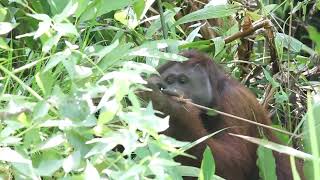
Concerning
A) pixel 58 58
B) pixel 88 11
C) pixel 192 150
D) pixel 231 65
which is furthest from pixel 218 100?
pixel 58 58

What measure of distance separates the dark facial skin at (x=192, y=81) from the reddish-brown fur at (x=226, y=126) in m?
0.02

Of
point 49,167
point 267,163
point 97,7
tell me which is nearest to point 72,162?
point 49,167

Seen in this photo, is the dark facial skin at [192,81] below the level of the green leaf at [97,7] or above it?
below

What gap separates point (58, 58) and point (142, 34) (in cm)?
122

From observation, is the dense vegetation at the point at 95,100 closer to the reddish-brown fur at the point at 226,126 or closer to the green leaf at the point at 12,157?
the green leaf at the point at 12,157

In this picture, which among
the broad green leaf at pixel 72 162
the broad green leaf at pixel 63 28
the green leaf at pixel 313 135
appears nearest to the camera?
the green leaf at pixel 313 135

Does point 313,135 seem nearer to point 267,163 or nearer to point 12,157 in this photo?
point 12,157

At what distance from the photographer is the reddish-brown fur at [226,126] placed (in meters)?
2.39

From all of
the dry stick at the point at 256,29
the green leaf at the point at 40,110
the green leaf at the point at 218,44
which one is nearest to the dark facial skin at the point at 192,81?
the green leaf at the point at 218,44

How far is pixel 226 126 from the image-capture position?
8.74ft

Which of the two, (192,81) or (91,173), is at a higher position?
(91,173)

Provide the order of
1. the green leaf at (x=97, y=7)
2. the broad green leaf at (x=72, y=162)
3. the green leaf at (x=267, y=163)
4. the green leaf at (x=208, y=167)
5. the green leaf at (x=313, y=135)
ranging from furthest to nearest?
the green leaf at (x=267, y=163), the green leaf at (x=97, y=7), the green leaf at (x=208, y=167), the broad green leaf at (x=72, y=162), the green leaf at (x=313, y=135)

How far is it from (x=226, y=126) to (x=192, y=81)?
0.70 feet

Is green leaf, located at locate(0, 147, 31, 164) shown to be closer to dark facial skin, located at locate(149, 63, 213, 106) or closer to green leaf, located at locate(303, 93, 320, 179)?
green leaf, located at locate(303, 93, 320, 179)
